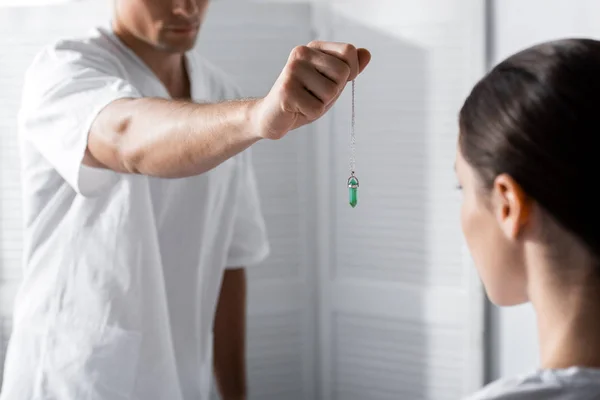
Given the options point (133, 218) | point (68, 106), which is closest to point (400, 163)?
point (133, 218)

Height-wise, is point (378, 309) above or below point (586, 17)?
below

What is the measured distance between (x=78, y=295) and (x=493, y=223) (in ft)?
2.55

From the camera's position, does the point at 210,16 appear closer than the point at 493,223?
No

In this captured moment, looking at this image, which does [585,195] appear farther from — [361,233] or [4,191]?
[4,191]

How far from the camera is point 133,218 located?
149 cm

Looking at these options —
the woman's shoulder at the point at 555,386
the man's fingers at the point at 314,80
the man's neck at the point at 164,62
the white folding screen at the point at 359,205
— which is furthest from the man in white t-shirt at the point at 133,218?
the white folding screen at the point at 359,205

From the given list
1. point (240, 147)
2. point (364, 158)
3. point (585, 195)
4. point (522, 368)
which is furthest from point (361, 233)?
point (585, 195)

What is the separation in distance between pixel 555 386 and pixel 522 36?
54.0 inches

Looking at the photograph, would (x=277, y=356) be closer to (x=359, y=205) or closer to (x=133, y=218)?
(x=359, y=205)

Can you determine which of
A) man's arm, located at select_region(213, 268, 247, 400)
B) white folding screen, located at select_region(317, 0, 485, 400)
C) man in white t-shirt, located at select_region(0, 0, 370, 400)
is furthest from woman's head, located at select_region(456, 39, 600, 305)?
white folding screen, located at select_region(317, 0, 485, 400)

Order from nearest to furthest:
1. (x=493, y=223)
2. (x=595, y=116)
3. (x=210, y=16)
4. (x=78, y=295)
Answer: (x=595, y=116) < (x=493, y=223) < (x=78, y=295) < (x=210, y=16)

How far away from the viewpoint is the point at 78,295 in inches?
58.5

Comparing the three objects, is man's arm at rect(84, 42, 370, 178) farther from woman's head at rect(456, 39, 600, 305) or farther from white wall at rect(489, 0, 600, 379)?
white wall at rect(489, 0, 600, 379)

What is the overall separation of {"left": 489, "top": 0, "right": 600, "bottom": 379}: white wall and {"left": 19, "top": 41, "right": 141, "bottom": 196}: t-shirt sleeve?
106cm
